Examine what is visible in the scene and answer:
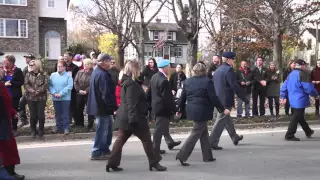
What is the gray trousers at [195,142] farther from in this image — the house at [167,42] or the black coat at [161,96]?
the house at [167,42]

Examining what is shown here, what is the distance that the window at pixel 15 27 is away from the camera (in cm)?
3878

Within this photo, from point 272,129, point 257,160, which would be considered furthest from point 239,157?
point 272,129

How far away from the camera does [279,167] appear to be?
7043 millimetres

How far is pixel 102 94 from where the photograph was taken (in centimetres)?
732

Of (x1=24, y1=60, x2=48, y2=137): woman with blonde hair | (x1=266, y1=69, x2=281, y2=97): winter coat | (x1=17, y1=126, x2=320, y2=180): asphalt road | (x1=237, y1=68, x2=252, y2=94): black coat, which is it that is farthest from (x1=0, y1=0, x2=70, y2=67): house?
(x1=17, y1=126, x2=320, y2=180): asphalt road

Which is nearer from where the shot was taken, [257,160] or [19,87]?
[257,160]

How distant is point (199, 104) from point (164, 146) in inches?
82.4

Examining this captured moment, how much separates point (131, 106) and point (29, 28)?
35.7 m

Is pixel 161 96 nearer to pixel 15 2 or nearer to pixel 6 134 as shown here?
pixel 6 134

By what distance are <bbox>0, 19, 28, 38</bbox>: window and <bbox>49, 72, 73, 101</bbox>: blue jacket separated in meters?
31.3

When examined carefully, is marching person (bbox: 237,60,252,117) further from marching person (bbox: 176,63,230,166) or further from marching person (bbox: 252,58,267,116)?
marching person (bbox: 176,63,230,166)

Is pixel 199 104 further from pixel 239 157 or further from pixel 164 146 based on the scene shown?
pixel 164 146

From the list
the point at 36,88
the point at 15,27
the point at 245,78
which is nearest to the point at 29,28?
the point at 15,27

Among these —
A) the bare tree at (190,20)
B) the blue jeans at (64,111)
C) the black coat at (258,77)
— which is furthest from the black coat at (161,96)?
the bare tree at (190,20)
